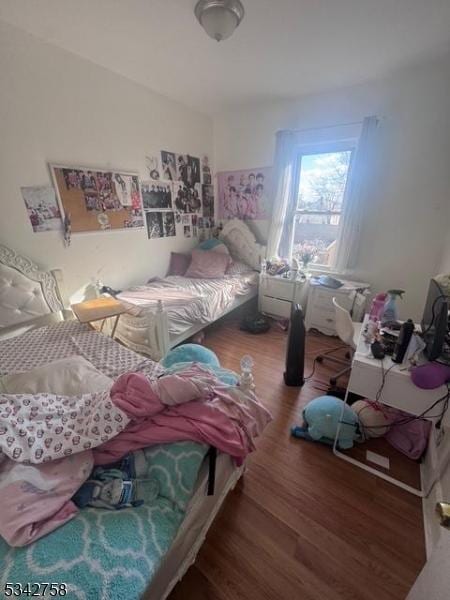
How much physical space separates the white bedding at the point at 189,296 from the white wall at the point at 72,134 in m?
0.40

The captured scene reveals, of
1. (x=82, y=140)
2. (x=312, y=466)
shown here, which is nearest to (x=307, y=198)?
(x=82, y=140)

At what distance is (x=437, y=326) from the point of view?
3.81 feet

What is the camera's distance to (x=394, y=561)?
1.08m

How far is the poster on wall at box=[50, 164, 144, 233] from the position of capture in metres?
2.15

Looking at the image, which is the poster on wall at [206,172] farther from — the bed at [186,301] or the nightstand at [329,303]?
the nightstand at [329,303]

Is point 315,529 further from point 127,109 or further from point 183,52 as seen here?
point 127,109

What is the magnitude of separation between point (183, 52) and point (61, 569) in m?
2.93

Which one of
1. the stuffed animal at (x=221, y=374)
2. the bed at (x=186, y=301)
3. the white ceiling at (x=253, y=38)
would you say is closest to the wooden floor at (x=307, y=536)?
the stuffed animal at (x=221, y=374)

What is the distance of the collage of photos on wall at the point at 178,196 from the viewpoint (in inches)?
113

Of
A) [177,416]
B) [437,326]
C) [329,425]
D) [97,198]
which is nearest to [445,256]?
[437,326]

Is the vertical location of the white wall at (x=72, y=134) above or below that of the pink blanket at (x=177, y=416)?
above

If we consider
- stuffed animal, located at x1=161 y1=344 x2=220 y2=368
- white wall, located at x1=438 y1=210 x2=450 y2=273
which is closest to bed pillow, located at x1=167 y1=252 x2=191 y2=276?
stuffed animal, located at x1=161 y1=344 x2=220 y2=368

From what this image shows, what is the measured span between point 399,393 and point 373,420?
44 cm

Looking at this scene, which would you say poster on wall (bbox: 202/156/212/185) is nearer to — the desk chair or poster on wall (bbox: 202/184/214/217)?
poster on wall (bbox: 202/184/214/217)
